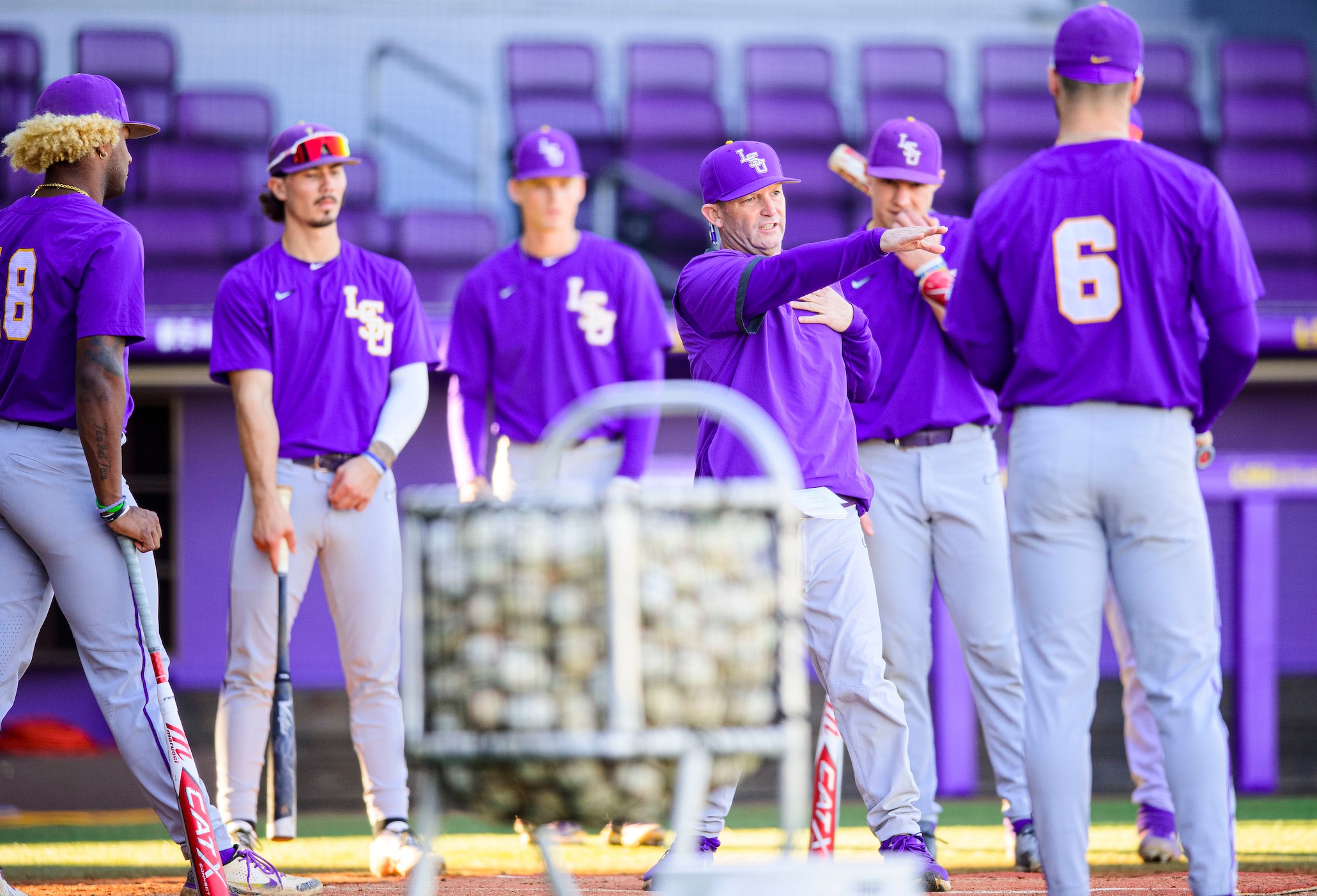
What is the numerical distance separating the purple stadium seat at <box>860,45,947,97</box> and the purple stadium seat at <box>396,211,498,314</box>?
9.62 feet

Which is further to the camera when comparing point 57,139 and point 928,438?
point 928,438

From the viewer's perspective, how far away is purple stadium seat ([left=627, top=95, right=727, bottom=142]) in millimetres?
9453

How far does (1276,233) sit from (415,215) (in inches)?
195

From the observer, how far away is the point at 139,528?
3336mm

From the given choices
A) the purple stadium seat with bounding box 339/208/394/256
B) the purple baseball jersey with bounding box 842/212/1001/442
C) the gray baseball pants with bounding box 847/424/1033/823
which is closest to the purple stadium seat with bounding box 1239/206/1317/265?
the purple stadium seat with bounding box 339/208/394/256

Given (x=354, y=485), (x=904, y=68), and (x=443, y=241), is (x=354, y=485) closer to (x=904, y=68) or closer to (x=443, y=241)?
(x=443, y=241)

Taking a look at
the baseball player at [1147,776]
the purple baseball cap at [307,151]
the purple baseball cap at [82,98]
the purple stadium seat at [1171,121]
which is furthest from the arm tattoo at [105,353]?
the purple stadium seat at [1171,121]

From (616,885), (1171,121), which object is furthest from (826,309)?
(1171,121)

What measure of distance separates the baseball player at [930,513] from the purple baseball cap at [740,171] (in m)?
0.69

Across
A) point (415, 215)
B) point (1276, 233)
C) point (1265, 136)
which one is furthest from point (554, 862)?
point (1265, 136)

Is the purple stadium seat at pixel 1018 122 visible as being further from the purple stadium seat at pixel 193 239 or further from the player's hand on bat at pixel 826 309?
the player's hand on bat at pixel 826 309

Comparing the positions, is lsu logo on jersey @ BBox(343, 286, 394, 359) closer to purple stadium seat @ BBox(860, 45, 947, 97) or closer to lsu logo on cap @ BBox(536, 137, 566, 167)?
lsu logo on cap @ BBox(536, 137, 566, 167)

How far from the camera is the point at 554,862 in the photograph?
8.12 ft

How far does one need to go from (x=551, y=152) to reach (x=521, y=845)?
2.26 meters
